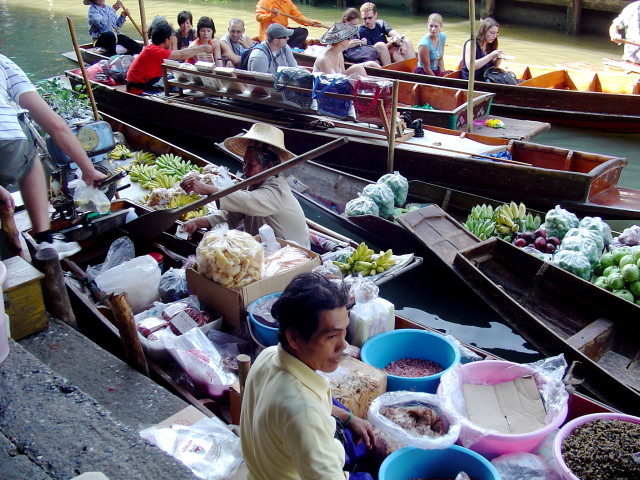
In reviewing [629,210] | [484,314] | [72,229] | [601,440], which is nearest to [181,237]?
[72,229]

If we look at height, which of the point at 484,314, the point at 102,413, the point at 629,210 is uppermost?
the point at 102,413

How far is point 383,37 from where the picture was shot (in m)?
10.2

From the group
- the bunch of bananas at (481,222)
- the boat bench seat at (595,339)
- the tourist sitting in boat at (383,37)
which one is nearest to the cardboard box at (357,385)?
the boat bench seat at (595,339)

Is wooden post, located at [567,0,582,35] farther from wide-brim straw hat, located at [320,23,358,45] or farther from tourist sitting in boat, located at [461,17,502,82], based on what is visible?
wide-brim straw hat, located at [320,23,358,45]

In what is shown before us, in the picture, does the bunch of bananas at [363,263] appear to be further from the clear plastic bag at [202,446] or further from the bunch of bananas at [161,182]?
the bunch of bananas at [161,182]

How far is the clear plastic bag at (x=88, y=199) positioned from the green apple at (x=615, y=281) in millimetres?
3638

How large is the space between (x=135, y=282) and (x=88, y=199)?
31.7 inches

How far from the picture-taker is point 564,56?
13586 millimetres

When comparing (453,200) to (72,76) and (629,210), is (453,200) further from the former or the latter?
(72,76)

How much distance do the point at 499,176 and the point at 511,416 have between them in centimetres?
352

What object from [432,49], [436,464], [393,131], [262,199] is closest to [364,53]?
[432,49]

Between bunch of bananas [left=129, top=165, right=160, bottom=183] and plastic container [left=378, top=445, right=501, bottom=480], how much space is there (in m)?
4.60

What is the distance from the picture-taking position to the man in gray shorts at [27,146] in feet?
10.7

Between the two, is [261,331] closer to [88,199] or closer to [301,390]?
[301,390]
